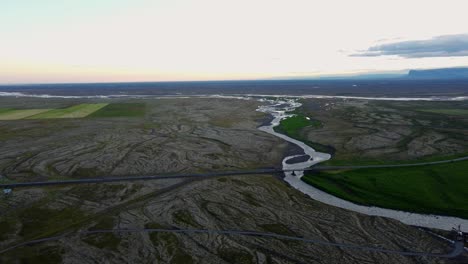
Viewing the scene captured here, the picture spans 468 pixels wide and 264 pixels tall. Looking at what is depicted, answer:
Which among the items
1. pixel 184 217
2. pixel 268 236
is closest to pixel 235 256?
pixel 268 236

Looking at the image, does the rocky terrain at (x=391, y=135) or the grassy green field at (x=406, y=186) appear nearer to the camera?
the grassy green field at (x=406, y=186)

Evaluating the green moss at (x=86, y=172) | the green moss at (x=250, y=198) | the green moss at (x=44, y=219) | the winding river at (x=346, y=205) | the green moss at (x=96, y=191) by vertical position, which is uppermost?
the green moss at (x=86, y=172)

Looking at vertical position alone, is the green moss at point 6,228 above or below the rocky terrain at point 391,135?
below

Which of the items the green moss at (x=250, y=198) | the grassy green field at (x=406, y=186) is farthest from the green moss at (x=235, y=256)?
the grassy green field at (x=406, y=186)

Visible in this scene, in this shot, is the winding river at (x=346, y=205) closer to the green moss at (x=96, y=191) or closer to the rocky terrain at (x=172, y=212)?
the rocky terrain at (x=172, y=212)

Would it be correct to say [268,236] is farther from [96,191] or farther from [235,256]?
[96,191]

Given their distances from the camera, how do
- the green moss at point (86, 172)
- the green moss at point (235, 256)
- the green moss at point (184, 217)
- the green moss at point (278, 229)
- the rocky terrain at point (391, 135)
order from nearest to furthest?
the green moss at point (235, 256) < the green moss at point (278, 229) < the green moss at point (184, 217) < the green moss at point (86, 172) < the rocky terrain at point (391, 135)

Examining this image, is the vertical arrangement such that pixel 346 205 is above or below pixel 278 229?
below

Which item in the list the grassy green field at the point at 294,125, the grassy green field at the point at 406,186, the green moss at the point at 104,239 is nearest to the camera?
the green moss at the point at 104,239

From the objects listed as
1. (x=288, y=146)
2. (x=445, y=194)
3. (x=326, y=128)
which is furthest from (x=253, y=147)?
(x=445, y=194)
